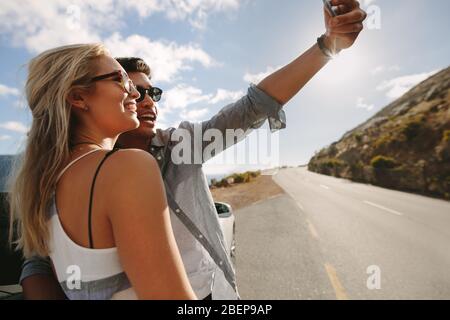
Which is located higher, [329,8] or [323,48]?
[329,8]

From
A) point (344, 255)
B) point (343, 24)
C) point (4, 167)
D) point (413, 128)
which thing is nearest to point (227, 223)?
point (4, 167)

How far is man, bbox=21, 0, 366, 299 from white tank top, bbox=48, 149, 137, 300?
19.5 inches

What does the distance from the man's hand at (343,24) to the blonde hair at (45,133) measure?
1.23 metres

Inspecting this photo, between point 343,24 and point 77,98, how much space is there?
1384 millimetres

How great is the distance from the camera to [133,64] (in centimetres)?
218

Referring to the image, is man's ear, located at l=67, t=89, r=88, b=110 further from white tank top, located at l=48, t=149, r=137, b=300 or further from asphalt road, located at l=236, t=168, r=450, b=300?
asphalt road, located at l=236, t=168, r=450, b=300

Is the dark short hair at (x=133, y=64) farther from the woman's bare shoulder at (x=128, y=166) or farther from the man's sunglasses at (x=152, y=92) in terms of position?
the woman's bare shoulder at (x=128, y=166)

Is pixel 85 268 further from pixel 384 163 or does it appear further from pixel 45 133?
pixel 384 163

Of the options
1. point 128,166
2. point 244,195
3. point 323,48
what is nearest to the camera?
point 128,166

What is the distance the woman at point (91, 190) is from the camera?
848 millimetres

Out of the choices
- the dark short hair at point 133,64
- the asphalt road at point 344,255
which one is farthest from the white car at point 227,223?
the dark short hair at point 133,64

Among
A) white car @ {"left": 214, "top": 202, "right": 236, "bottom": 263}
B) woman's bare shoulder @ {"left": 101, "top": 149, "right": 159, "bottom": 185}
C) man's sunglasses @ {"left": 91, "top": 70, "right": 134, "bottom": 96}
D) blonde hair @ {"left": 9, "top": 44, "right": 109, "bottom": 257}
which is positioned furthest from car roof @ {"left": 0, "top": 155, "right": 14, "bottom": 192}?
white car @ {"left": 214, "top": 202, "right": 236, "bottom": 263}

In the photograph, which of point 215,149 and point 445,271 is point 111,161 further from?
point 445,271
